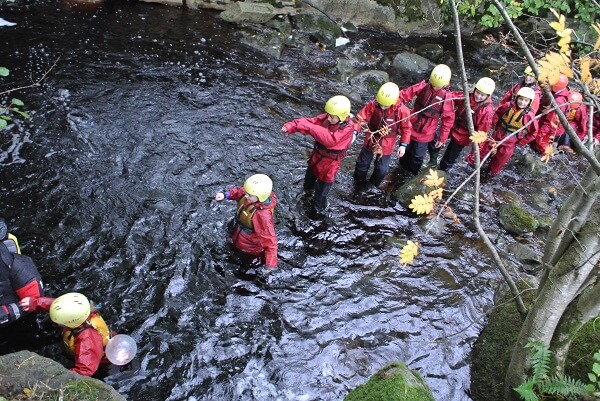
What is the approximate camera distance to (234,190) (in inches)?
271

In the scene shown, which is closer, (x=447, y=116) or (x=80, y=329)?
(x=80, y=329)

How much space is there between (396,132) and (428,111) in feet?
3.06

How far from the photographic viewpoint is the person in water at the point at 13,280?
17.4 ft

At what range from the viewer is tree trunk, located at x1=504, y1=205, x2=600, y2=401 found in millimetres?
3895

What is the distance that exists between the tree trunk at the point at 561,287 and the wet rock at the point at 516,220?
4.56 metres

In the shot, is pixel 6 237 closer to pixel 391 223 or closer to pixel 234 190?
pixel 234 190

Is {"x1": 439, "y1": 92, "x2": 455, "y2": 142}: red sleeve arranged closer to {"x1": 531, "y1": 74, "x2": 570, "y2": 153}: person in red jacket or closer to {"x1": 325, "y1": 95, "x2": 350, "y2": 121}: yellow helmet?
{"x1": 531, "y1": 74, "x2": 570, "y2": 153}: person in red jacket

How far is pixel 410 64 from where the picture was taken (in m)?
14.4

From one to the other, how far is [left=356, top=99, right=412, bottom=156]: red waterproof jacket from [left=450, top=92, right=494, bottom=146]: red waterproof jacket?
1169 mm

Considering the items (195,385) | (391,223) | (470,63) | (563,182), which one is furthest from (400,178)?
(470,63)

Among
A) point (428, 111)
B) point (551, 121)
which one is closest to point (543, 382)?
point (428, 111)

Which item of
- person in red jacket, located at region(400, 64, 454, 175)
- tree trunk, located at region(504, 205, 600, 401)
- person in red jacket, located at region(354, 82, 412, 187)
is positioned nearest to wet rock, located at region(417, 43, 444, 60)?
person in red jacket, located at region(400, 64, 454, 175)

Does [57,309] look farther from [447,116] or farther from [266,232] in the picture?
[447,116]

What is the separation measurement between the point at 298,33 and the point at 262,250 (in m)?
9.88
